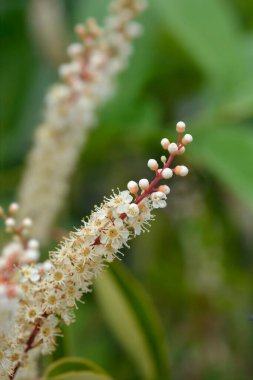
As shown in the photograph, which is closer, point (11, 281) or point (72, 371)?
point (11, 281)

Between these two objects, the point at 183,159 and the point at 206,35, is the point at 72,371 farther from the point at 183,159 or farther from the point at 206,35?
the point at 206,35

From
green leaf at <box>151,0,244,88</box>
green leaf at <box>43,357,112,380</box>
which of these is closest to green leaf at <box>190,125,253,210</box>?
green leaf at <box>151,0,244,88</box>

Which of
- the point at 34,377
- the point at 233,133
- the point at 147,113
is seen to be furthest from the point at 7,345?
the point at 147,113

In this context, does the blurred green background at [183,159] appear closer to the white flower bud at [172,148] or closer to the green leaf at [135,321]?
the green leaf at [135,321]

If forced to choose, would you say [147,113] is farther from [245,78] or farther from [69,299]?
[69,299]

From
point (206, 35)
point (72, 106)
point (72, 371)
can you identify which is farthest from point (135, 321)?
point (206, 35)
